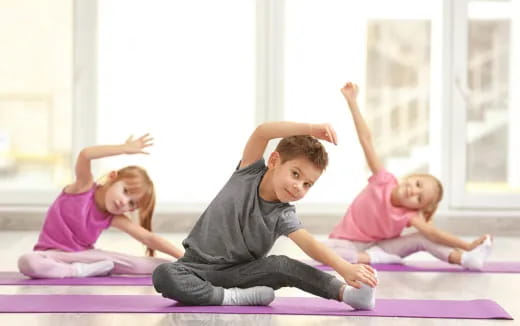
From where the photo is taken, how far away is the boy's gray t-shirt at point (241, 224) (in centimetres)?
273

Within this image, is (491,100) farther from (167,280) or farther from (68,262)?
(167,280)

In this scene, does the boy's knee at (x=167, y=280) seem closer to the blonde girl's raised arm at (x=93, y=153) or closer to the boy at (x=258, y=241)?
the boy at (x=258, y=241)

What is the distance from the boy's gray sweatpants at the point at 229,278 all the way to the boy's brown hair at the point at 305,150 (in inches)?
13.0

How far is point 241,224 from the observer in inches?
109

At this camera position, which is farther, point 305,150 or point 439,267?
point 439,267

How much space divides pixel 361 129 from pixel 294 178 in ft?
3.86

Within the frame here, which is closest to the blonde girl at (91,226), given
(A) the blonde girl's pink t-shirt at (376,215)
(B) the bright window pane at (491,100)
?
(A) the blonde girl's pink t-shirt at (376,215)

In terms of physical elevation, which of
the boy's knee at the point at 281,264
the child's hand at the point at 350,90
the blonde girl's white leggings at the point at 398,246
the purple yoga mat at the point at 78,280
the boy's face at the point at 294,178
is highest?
the child's hand at the point at 350,90

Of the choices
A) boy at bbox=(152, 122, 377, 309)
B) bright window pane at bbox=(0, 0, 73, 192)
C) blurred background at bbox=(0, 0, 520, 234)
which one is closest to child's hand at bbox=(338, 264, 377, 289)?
boy at bbox=(152, 122, 377, 309)

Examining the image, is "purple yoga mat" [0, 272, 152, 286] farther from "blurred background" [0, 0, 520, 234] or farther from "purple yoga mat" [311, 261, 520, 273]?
"blurred background" [0, 0, 520, 234]

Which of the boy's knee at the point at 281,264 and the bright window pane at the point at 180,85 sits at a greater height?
the bright window pane at the point at 180,85

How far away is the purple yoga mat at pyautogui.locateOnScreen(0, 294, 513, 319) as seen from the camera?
2.64 metres

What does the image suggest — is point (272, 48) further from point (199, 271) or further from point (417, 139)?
point (199, 271)

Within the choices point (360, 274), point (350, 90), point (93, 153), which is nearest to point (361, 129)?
point (350, 90)
